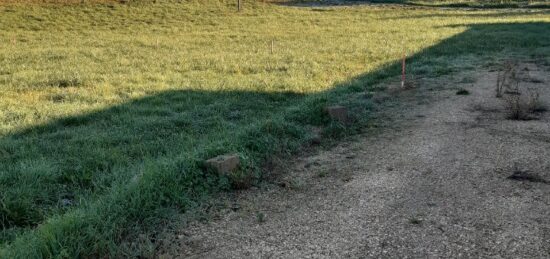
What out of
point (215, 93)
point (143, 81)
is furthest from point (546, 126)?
point (143, 81)

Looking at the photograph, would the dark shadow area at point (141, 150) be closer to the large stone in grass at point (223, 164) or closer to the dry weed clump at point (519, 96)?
the large stone in grass at point (223, 164)

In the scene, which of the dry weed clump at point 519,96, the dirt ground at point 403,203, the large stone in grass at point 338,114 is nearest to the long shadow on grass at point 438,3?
the dry weed clump at point 519,96

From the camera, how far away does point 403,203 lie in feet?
Answer: 13.8

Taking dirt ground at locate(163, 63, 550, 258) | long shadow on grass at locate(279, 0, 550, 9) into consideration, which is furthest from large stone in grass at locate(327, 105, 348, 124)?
long shadow on grass at locate(279, 0, 550, 9)

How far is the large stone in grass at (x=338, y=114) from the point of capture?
676 centimetres

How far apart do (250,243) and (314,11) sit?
30.8 m

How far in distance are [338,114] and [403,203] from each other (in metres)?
2.70

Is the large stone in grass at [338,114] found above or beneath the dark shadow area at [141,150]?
above

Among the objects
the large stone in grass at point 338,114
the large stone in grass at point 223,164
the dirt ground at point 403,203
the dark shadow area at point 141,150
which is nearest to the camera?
the dirt ground at point 403,203

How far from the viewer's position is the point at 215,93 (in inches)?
356

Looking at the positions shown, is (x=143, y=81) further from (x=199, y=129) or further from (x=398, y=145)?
(x=398, y=145)

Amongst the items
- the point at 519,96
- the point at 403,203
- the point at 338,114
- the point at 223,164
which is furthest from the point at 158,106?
the point at 519,96

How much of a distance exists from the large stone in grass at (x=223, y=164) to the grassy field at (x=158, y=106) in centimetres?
10

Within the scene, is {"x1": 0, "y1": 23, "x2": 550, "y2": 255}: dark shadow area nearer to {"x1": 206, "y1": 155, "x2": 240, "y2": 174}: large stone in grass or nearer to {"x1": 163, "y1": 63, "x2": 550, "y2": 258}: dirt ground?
{"x1": 206, "y1": 155, "x2": 240, "y2": 174}: large stone in grass
